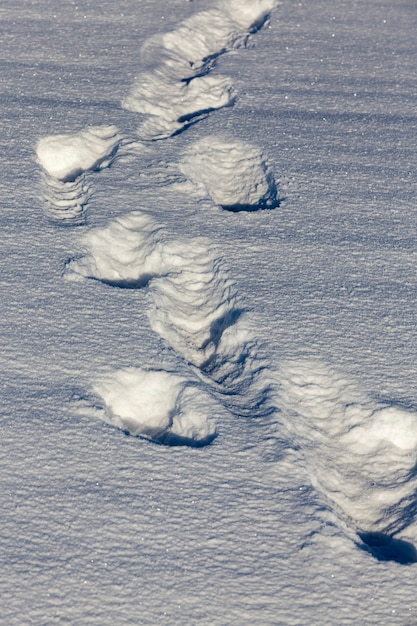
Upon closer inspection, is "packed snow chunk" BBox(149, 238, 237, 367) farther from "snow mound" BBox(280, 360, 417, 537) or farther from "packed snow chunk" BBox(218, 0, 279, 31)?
"packed snow chunk" BBox(218, 0, 279, 31)

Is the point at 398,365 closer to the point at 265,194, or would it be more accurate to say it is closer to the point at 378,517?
the point at 378,517

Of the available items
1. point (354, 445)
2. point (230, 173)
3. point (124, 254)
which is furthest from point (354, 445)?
point (230, 173)

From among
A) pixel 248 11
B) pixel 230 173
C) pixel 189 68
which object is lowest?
pixel 230 173

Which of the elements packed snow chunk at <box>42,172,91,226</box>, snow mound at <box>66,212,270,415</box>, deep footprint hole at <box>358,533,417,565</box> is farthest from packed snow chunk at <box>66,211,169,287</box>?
deep footprint hole at <box>358,533,417,565</box>

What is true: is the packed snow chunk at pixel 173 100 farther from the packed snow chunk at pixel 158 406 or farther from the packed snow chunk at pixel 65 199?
the packed snow chunk at pixel 158 406

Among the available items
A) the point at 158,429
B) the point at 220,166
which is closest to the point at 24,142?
the point at 220,166

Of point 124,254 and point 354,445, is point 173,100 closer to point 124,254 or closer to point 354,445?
point 124,254
